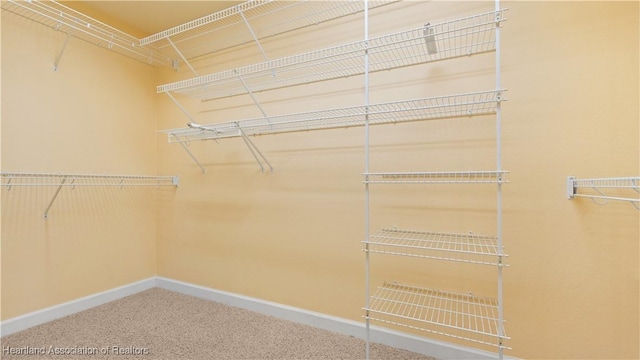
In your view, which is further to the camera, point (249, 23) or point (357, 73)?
point (249, 23)

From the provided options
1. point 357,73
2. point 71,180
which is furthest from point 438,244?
point 71,180

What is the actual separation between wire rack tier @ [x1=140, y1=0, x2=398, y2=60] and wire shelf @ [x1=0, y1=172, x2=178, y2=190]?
986mm

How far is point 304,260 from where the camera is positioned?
6.23 feet

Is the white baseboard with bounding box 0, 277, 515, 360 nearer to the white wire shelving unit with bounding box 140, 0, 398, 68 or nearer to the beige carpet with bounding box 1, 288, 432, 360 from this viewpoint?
the beige carpet with bounding box 1, 288, 432, 360

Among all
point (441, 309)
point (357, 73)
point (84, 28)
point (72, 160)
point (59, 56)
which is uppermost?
→ point (84, 28)

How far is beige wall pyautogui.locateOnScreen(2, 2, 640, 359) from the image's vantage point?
128 centimetres

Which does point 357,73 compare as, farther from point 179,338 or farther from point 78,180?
point 78,180

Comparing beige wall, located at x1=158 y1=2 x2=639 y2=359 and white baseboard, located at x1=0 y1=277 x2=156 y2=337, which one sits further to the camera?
white baseboard, located at x1=0 y1=277 x2=156 y2=337

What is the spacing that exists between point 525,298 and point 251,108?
1904 millimetres

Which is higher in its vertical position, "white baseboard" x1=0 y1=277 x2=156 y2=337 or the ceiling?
the ceiling

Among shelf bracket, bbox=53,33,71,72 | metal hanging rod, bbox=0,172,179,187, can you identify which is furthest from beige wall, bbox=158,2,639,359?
shelf bracket, bbox=53,33,71,72

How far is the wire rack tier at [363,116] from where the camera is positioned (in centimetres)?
140

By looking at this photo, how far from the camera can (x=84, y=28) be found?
6.73ft

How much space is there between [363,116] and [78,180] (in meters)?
1.97
